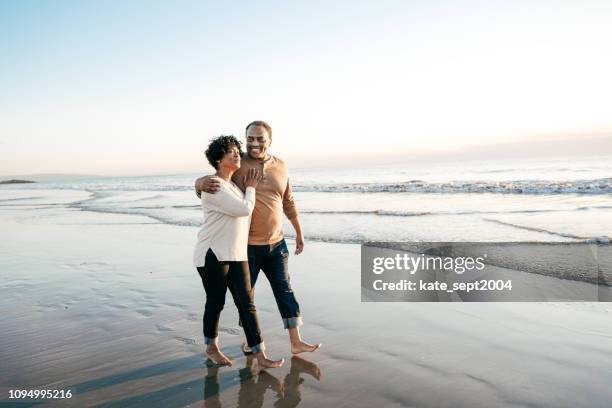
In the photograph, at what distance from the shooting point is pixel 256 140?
3867 mm

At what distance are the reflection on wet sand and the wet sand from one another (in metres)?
0.01

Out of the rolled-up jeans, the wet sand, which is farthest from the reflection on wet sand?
the rolled-up jeans

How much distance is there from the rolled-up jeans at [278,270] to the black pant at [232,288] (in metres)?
0.26

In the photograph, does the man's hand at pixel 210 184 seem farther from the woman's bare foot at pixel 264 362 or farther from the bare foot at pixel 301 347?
the bare foot at pixel 301 347

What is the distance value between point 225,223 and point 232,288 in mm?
556

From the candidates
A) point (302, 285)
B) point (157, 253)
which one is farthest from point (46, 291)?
point (302, 285)

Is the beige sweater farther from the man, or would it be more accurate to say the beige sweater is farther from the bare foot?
the bare foot

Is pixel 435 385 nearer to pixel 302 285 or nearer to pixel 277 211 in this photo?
pixel 277 211

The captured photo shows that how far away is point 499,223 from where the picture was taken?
11883 mm

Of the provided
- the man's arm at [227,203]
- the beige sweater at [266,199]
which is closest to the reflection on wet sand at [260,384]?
the beige sweater at [266,199]

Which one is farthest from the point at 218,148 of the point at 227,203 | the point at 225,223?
the point at 225,223

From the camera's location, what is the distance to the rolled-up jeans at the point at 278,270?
3.99 m

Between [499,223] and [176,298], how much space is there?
356 inches

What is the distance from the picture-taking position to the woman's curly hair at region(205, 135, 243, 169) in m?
3.57
